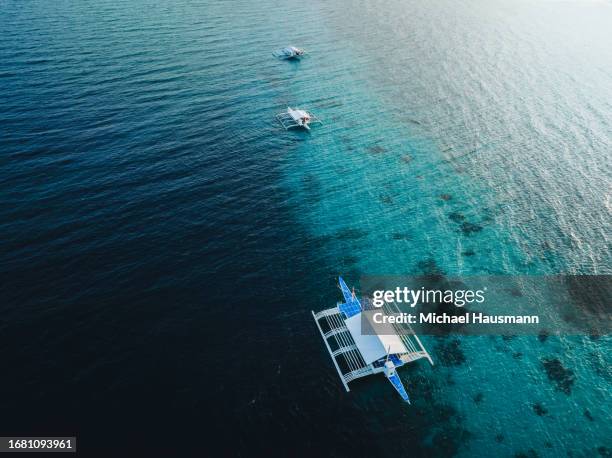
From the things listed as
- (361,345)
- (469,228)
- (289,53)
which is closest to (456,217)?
(469,228)

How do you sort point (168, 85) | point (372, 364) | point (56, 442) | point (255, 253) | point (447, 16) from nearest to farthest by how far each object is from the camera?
point (56, 442) → point (372, 364) → point (255, 253) → point (168, 85) → point (447, 16)

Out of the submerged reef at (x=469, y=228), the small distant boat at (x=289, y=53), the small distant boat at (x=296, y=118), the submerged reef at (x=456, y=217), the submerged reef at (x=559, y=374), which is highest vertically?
the small distant boat at (x=289, y=53)

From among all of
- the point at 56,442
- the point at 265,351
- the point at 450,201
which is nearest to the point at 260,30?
the point at 450,201

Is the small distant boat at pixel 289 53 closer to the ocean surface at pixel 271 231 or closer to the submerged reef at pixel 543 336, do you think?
the ocean surface at pixel 271 231

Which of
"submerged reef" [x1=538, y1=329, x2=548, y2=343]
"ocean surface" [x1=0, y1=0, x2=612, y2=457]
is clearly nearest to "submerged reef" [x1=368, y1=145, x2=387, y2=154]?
"ocean surface" [x1=0, y1=0, x2=612, y2=457]

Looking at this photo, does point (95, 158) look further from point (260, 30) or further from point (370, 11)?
point (370, 11)

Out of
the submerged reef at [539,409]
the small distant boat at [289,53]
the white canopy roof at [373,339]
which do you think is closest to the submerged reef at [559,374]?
the submerged reef at [539,409]
